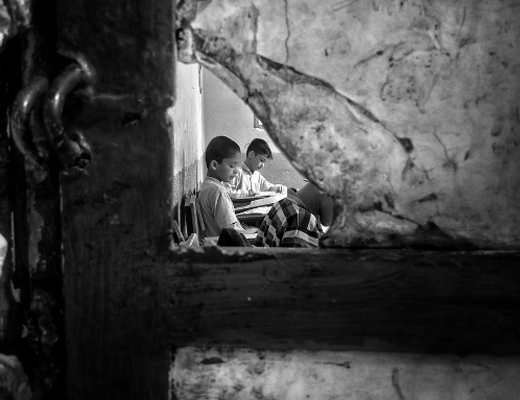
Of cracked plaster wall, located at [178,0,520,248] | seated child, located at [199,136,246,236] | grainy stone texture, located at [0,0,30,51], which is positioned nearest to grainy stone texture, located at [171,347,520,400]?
cracked plaster wall, located at [178,0,520,248]

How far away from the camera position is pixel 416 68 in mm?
840

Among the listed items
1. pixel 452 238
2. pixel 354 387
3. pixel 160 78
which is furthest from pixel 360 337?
pixel 160 78

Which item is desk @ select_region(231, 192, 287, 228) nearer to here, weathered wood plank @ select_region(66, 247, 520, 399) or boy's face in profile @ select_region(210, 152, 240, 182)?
boy's face in profile @ select_region(210, 152, 240, 182)

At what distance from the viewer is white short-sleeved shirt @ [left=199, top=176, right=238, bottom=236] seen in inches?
115

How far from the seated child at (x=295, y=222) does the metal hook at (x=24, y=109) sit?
43.5 inches

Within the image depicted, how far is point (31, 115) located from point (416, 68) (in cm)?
65

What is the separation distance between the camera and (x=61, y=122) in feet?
2.66

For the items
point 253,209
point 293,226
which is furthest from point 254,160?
point 293,226

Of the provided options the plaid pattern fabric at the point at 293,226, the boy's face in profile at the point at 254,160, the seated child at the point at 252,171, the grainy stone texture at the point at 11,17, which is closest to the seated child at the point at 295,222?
the plaid pattern fabric at the point at 293,226

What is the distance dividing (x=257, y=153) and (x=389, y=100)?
12.9 feet

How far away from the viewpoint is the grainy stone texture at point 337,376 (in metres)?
0.86

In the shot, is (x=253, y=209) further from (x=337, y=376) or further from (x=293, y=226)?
(x=337, y=376)

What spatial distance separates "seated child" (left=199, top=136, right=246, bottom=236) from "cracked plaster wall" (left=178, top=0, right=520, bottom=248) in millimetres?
2021

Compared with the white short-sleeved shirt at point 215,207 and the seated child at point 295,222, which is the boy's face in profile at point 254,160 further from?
the seated child at point 295,222
